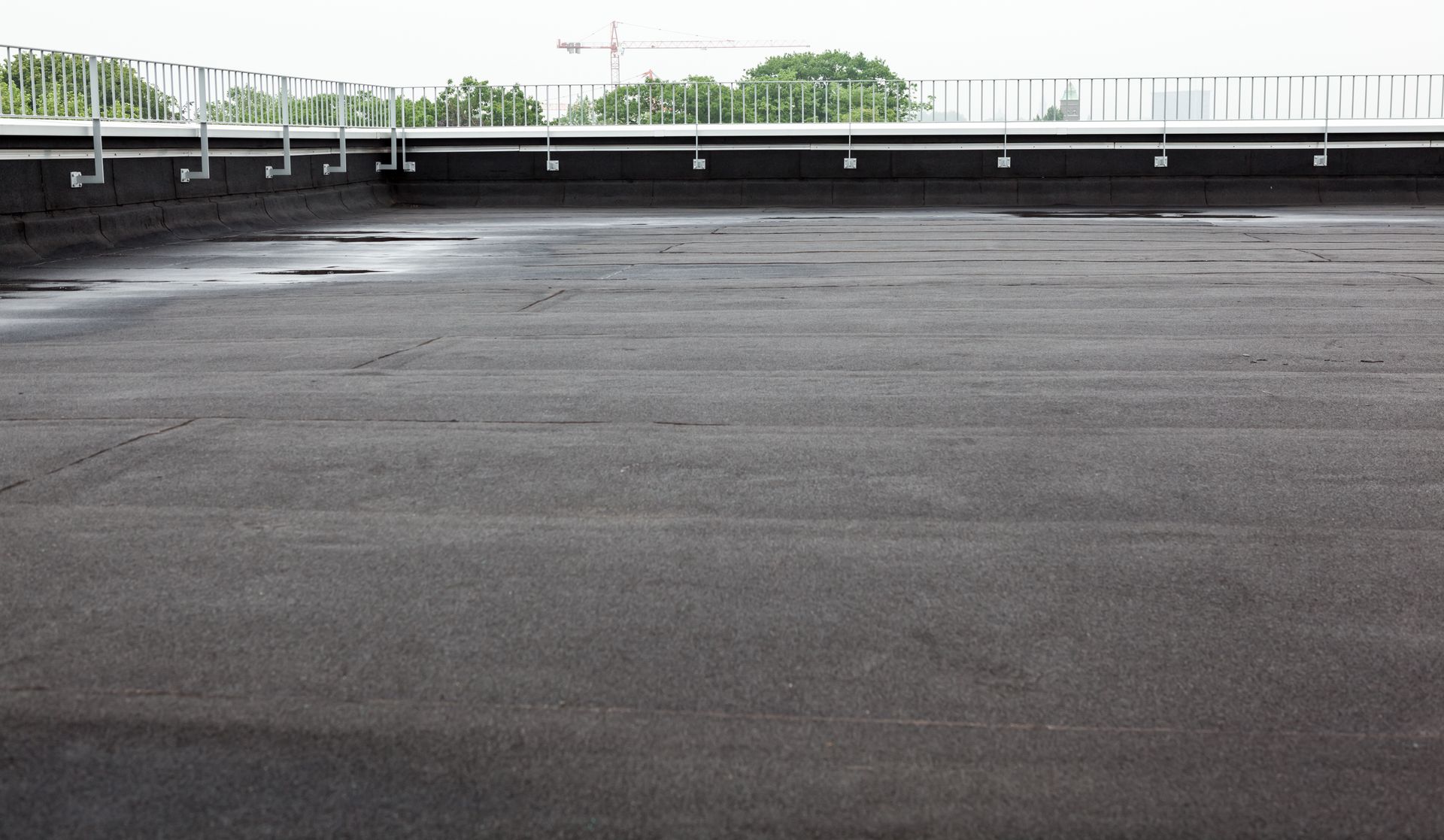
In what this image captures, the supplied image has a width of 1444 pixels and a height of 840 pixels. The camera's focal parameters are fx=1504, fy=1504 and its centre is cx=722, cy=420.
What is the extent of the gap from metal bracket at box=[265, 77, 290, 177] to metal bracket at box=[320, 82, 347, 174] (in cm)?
121

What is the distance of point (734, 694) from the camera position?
10.9 feet

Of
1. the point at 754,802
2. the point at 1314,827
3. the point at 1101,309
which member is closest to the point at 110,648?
the point at 754,802

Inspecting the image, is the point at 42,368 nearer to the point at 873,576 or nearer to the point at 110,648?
the point at 110,648

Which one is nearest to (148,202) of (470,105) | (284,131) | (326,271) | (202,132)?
(202,132)

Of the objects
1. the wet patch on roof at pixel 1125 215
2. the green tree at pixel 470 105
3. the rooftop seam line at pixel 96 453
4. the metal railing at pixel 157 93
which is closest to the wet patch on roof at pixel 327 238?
the metal railing at pixel 157 93

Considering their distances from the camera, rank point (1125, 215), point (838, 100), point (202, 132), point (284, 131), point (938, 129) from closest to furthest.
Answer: point (202, 132) < point (284, 131) < point (1125, 215) < point (938, 129) < point (838, 100)

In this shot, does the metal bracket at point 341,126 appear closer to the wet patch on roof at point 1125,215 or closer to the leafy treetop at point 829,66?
the wet patch on roof at point 1125,215

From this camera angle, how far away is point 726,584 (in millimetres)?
4102

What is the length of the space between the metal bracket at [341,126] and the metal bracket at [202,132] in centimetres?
412

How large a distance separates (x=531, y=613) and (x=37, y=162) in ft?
46.4

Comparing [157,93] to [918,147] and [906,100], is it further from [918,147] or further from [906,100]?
[906,100]

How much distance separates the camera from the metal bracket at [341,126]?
2595 cm

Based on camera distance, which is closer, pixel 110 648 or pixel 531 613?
pixel 110 648

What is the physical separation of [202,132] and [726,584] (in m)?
17.5
